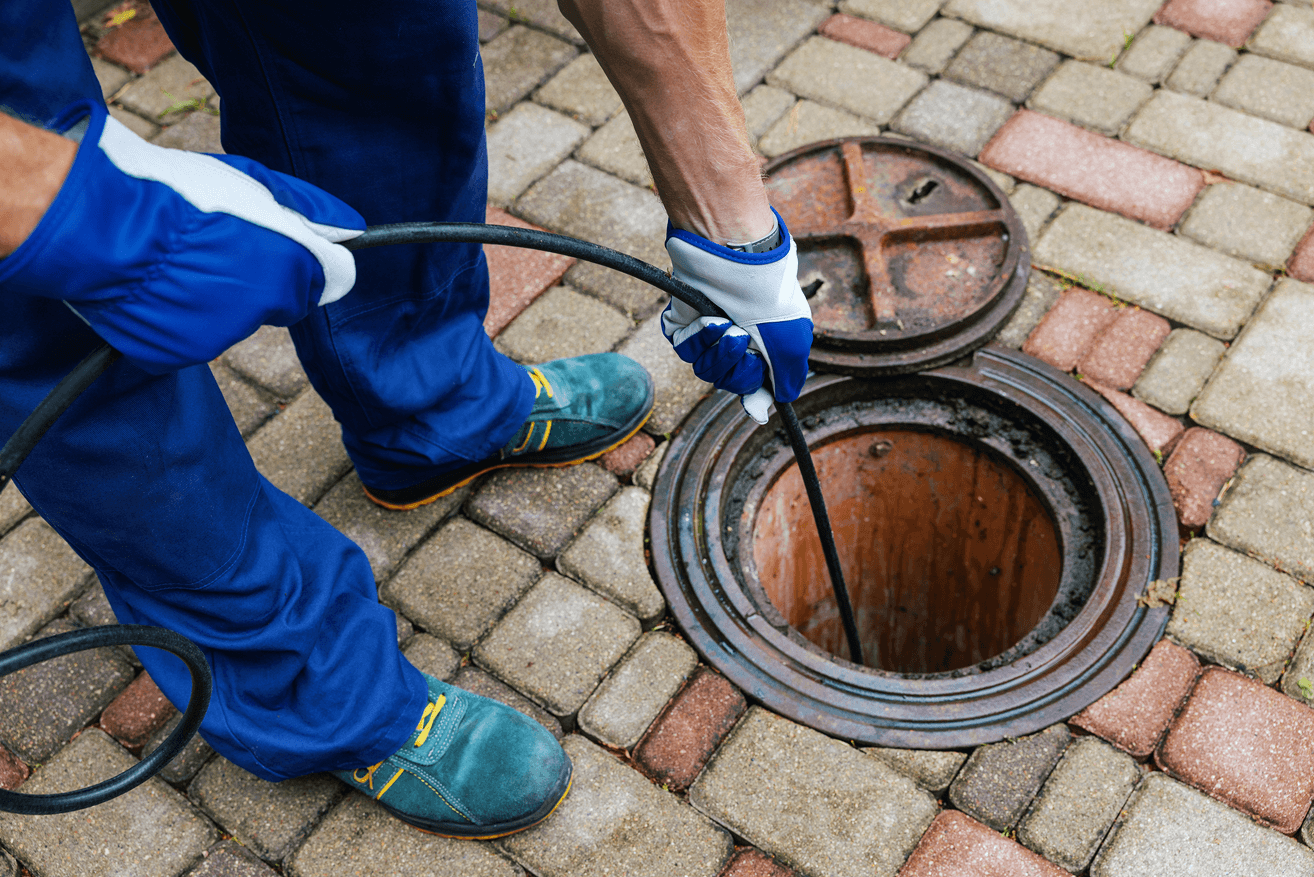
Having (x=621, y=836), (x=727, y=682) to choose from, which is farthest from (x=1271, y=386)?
(x=621, y=836)

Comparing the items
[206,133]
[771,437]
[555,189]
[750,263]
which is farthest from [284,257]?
[206,133]

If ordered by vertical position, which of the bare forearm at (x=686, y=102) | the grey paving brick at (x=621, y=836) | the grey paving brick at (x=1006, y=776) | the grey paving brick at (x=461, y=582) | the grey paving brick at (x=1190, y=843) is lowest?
the grey paving brick at (x=1190, y=843)

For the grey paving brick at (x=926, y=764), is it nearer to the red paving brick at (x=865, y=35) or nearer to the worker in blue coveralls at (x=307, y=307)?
A: the worker in blue coveralls at (x=307, y=307)

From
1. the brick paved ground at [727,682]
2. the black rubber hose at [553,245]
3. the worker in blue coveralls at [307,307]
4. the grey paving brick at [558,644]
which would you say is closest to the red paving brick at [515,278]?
the brick paved ground at [727,682]

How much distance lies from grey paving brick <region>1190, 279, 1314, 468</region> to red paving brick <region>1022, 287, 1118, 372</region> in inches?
11.6

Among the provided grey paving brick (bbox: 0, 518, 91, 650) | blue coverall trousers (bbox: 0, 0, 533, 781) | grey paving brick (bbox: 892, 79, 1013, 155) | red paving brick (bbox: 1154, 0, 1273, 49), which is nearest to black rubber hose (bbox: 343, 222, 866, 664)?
blue coverall trousers (bbox: 0, 0, 533, 781)

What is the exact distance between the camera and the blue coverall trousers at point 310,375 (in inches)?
59.2

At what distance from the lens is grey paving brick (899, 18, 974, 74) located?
132 inches

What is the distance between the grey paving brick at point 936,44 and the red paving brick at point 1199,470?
152cm

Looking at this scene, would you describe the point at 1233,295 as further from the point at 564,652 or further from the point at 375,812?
the point at 375,812

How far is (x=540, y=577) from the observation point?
2363mm

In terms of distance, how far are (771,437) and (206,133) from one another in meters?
2.16

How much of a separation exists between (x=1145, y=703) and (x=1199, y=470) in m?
0.62

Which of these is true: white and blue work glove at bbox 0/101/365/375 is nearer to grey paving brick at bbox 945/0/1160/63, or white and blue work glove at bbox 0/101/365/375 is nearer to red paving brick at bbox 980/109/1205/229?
red paving brick at bbox 980/109/1205/229
